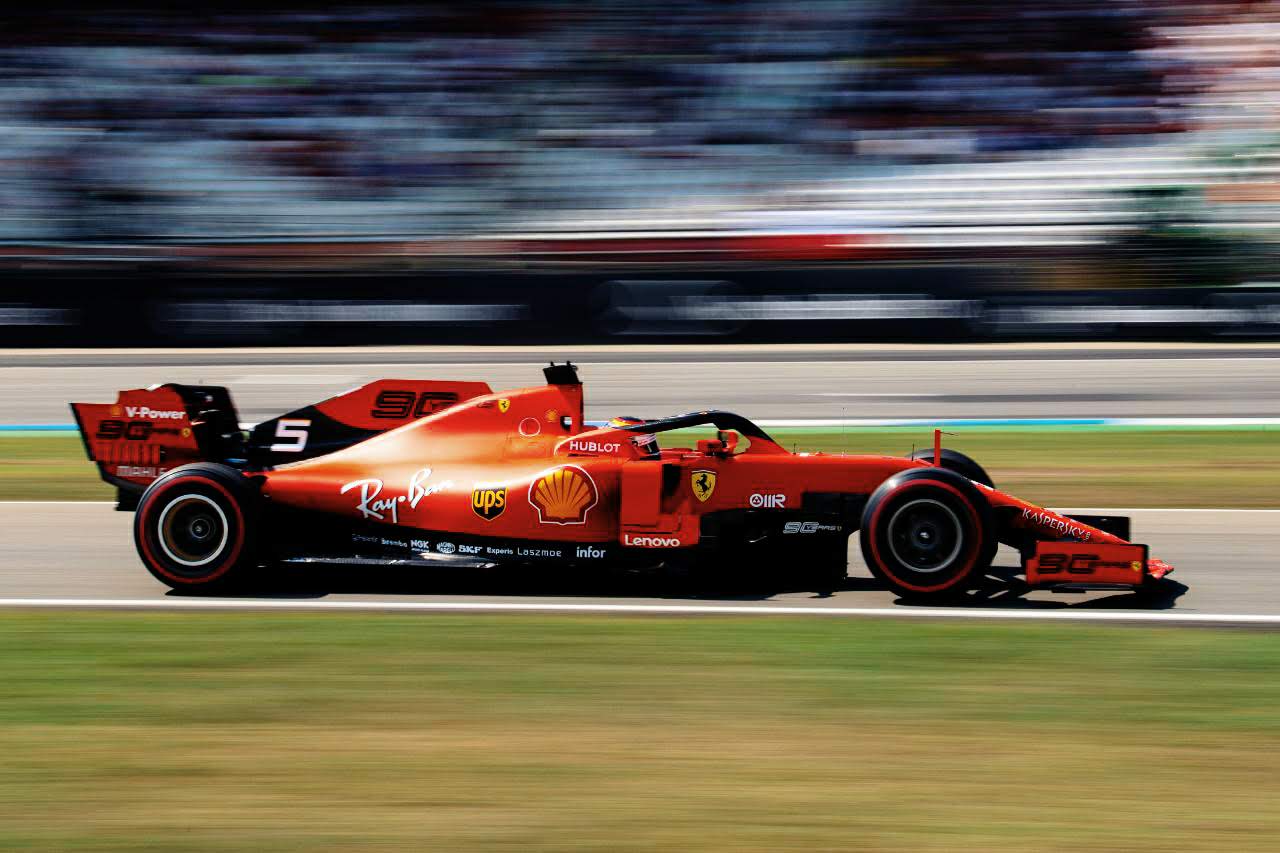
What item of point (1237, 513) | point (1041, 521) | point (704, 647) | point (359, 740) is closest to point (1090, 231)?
point (1237, 513)

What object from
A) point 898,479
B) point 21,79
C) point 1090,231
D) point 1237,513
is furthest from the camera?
point 21,79

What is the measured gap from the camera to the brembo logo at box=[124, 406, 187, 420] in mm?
7219

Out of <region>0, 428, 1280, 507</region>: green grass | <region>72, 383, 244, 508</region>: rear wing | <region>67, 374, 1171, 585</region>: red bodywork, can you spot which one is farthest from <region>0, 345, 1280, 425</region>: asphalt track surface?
<region>67, 374, 1171, 585</region>: red bodywork

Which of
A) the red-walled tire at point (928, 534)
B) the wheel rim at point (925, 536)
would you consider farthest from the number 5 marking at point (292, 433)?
the wheel rim at point (925, 536)

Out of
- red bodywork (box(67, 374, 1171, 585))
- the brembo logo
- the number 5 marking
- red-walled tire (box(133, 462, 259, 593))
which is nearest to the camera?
red bodywork (box(67, 374, 1171, 585))

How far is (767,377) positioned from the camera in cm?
1661

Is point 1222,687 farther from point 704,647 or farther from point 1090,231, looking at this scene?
point 1090,231

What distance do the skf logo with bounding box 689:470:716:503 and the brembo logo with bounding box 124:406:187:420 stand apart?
2635 millimetres

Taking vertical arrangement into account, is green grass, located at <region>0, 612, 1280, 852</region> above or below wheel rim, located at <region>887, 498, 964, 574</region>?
below

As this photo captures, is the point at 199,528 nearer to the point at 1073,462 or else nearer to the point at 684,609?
the point at 684,609

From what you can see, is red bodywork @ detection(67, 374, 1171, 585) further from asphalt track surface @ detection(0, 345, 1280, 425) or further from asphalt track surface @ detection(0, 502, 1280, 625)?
asphalt track surface @ detection(0, 345, 1280, 425)

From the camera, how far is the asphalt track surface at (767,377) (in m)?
14.6

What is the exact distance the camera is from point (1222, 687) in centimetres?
517

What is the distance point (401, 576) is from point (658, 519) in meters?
1.47
